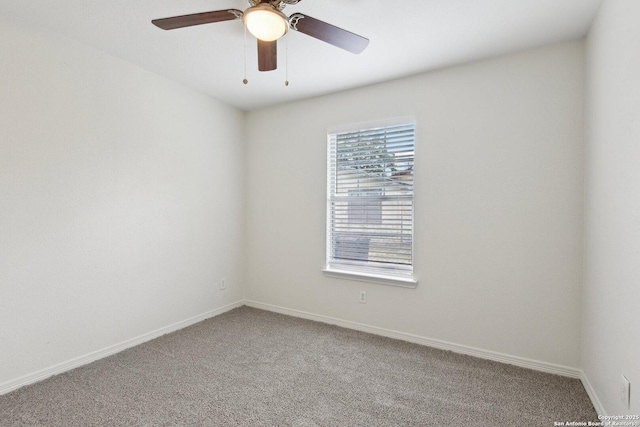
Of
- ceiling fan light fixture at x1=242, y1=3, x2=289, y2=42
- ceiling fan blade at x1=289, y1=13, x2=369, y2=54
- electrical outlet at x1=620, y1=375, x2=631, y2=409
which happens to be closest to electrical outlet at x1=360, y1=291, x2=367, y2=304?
electrical outlet at x1=620, y1=375, x2=631, y2=409

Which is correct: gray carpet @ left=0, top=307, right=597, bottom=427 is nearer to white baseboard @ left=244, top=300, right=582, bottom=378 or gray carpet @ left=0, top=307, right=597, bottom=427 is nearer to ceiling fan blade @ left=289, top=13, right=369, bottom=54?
white baseboard @ left=244, top=300, right=582, bottom=378

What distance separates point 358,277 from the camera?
3113 mm

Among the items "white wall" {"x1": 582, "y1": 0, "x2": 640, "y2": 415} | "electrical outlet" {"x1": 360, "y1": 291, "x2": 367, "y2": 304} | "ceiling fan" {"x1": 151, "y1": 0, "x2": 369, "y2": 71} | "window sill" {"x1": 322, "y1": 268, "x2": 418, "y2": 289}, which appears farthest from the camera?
"electrical outlet" {"x1": 360, "y1": 291, "x2": 367, "y2": 304}

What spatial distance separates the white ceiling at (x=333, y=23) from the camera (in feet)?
6.20

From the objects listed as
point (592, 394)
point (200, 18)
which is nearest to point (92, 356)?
point (200, 18)

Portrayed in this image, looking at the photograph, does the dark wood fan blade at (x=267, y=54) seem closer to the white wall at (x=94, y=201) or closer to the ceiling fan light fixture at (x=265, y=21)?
the ceiling fan light fixture at (x=265, y=21)

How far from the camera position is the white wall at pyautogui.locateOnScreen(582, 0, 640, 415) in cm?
142

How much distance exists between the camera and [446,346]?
2676mm

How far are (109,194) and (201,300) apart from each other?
1472 mm

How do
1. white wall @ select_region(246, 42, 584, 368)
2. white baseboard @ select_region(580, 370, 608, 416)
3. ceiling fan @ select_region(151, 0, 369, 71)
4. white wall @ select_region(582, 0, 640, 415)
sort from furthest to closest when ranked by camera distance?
white wall @ select_region(246, 42, 584, 368) < white baseboard @ select_region(580, 370, 608, 416) < ceiling fan @ select_region(151, 0, 369, 71) < white wall @ select_region(582, 0, 640, 415)

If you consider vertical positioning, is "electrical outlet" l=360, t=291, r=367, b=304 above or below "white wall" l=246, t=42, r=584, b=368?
below

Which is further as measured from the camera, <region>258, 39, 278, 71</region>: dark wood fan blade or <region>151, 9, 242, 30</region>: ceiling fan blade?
<region>258, 39, 278, 71</region>: dark wood fan blade

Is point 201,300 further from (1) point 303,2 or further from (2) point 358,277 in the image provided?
(1) point 303,2

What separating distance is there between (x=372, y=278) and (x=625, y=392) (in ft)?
6.01
